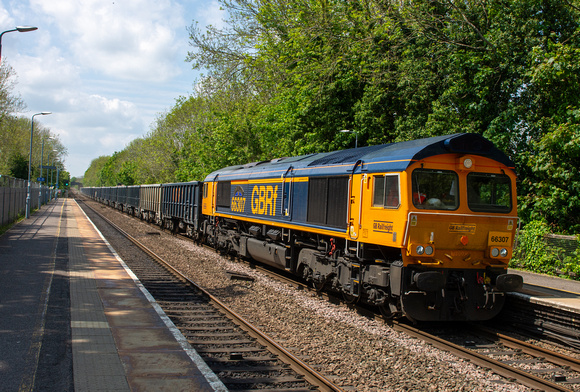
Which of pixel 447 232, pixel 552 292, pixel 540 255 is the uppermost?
pixel 447 232

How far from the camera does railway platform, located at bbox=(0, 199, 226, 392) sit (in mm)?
5605

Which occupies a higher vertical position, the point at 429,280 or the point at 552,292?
the point at 429,280

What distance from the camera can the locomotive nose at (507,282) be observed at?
8289mm

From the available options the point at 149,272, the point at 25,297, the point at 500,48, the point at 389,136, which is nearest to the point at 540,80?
the point at 500,48

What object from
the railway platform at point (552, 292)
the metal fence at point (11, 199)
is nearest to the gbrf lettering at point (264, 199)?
the railway platform at point (552, 292)

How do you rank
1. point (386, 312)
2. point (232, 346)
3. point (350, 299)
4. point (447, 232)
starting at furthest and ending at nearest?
point (350, 299)
point (386, 312)
point (447, 232)
point (232, 346)

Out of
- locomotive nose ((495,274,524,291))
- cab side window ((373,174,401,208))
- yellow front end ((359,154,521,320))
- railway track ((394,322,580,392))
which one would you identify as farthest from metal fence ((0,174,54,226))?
locomotive nose ((495,274,524,291))

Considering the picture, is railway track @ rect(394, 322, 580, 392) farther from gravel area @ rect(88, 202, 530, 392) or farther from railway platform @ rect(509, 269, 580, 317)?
railway platform @ rect(509, 269, 580, 317)

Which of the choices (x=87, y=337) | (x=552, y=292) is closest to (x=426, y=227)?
(x=552, y=292)

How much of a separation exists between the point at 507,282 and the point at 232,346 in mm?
5026

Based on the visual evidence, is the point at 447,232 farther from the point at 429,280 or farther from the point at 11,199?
the point at 11,199

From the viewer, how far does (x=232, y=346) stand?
7.58 metres

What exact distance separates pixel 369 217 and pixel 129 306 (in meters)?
5.13

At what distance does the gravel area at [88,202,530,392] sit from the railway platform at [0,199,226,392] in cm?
185
